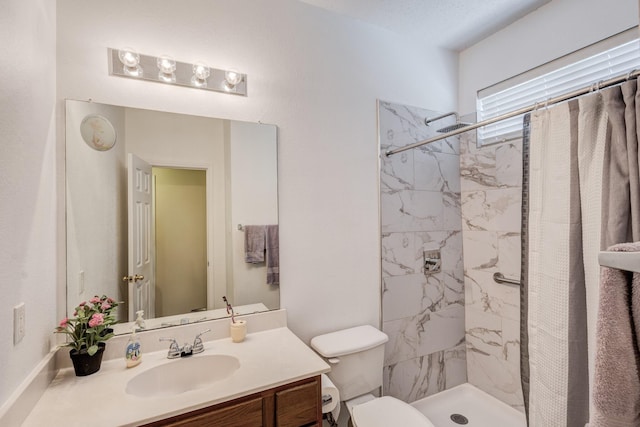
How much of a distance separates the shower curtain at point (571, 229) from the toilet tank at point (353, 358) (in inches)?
31.3

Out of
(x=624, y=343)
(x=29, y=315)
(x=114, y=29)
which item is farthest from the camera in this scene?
(x=114, y=29)

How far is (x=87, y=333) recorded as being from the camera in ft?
3.91

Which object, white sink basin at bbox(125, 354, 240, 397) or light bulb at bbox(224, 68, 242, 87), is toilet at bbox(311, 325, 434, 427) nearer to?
white sink basin at bbox(125, 354, 240, 397)

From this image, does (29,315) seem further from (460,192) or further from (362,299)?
(460,192)

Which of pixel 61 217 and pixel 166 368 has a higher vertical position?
pixel 61 217

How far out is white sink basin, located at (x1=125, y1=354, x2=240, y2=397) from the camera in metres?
1.23

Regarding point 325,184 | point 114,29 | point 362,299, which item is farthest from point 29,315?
point 362,299

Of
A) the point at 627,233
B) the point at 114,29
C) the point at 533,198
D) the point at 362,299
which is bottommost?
the point at 362,299

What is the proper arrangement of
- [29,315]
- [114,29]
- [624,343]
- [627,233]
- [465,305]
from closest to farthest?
1. [624,343]
2. [627,233]
3. [29,315]
4. [114,29]
5. [465,305]

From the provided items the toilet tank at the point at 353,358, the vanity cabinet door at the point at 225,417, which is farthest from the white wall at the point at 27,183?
the toilet tank at the point at 353,358

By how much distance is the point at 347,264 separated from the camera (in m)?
1.90

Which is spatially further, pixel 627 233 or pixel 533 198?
pixel 533 198

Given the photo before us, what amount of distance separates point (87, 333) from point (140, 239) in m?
0.44

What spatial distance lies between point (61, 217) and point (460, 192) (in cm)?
251
